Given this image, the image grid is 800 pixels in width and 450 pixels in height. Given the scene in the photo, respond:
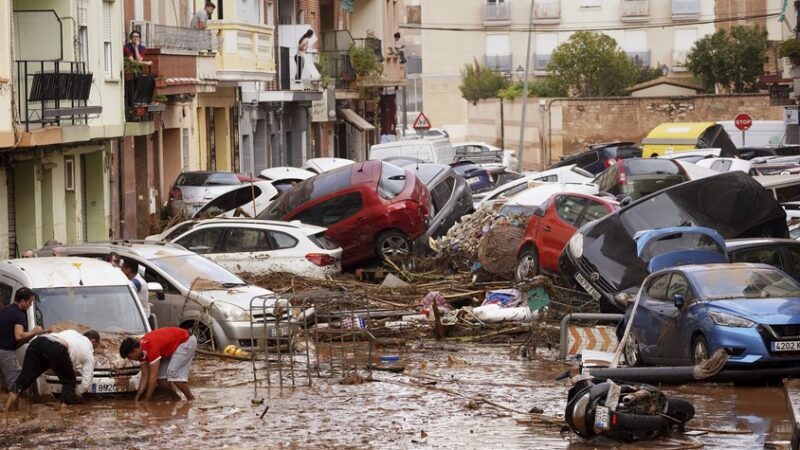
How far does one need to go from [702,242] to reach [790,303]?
377 centimetres

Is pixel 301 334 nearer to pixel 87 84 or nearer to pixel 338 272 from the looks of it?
pixel 338 272

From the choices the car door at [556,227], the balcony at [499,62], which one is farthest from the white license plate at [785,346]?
the balcony at [499,62]

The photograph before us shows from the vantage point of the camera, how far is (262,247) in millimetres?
25016

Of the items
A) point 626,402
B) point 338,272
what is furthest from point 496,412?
point 338,272

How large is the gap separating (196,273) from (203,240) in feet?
14.0

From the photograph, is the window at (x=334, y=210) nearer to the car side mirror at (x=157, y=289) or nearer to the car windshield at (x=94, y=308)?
the car side mirror at (x=157, y=289)

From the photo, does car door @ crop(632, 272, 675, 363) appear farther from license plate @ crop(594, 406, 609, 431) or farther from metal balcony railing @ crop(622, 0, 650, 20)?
metal balcony railing @ crop(622, 0, 650, 20)

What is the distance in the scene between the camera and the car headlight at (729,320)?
15953mm

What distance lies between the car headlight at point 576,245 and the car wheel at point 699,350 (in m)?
5.10

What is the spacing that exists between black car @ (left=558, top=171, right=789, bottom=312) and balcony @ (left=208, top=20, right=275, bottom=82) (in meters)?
20.2

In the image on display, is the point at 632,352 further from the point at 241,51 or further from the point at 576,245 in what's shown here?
the point at 241,51

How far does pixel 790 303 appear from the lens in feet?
53.8

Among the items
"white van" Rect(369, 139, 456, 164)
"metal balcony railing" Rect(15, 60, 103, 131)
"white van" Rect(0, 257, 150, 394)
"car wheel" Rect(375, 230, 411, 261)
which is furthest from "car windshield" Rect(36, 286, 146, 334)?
"white van" Rect(369, 139, 456, 164)

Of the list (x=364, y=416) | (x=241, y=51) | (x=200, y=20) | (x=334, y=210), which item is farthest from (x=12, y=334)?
(x=241, y=51)
